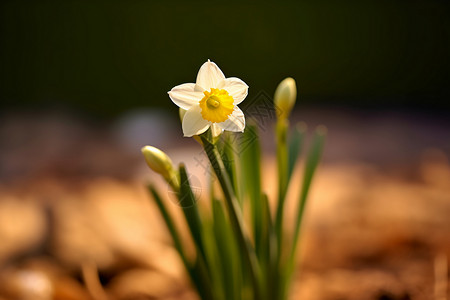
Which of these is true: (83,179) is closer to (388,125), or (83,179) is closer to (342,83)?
(388,125)

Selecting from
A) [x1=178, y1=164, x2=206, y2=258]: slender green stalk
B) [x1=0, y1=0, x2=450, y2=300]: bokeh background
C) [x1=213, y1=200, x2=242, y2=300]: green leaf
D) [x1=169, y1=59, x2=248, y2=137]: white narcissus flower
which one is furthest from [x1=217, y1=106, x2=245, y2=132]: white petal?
[x1=0, y1=0, x2=450, y2=300]: bokeh background

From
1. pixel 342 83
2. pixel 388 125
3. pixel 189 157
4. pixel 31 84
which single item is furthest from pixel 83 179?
pixel 342 83

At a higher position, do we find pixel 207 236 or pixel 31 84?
pixel 31 84

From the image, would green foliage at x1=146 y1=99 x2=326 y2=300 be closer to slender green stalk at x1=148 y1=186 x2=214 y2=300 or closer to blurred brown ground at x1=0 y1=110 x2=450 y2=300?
slender green stalk at x1=148 y1=186 x2=214 y2=300

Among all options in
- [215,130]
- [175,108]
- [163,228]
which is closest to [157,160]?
[215,130]

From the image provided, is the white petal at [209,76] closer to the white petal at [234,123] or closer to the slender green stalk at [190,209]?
the white petal at [234,123]

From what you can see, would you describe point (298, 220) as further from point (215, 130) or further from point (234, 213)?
point (215, 130)

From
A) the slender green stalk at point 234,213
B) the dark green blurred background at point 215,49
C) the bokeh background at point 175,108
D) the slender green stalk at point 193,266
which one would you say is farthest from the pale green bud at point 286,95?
the dark green blurred background at point 215,49

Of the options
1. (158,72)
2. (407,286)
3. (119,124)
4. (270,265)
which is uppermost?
(158,72)
